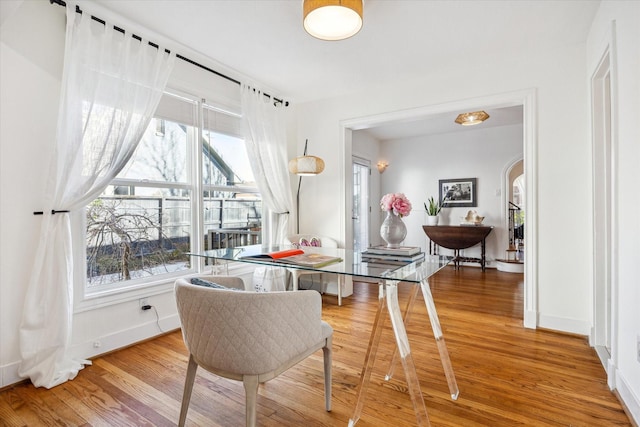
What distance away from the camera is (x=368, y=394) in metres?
1.86

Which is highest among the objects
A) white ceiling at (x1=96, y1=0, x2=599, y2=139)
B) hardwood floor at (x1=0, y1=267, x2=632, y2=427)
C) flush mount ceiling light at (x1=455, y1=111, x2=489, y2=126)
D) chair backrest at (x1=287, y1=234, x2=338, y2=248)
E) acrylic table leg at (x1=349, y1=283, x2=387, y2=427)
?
white ceiling at (x1=96, y1=0, x2=599, y2=139)

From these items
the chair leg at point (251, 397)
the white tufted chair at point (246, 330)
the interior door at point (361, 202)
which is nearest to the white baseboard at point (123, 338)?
the white tufted chair at point (246, 330)

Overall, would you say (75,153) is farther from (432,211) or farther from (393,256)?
(432,211)

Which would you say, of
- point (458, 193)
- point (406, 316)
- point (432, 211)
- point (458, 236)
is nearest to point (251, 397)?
point (406, 316)

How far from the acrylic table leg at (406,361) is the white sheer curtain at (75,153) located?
199cm

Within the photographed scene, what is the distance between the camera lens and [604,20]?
6.84 ft

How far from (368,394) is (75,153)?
91.6 inches

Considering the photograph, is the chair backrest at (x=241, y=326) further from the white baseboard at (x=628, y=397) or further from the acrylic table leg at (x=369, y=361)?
the white baseboard at (x=628, y=397)

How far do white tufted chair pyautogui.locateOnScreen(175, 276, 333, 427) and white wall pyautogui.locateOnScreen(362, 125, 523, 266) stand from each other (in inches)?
210

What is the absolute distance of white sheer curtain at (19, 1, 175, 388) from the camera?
1.96m

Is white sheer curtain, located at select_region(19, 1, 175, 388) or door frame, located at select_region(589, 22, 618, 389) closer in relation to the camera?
white sheer curtain, located at select_region(19, 1, 175, 388)

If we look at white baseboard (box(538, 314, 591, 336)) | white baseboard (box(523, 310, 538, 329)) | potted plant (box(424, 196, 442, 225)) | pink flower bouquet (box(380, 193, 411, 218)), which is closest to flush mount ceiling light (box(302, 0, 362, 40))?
pink flower bouquet (box(380, 193, 411, 218))

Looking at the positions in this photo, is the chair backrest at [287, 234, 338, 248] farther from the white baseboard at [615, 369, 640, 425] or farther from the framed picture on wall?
the framed picture on wall

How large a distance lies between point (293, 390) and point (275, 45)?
8.43ft
